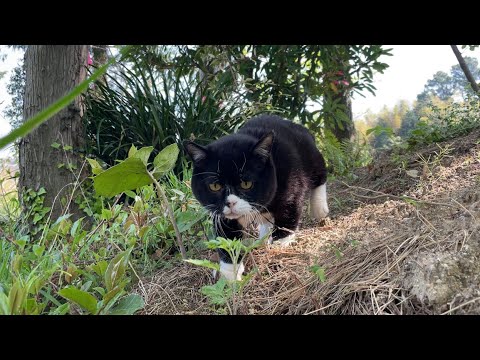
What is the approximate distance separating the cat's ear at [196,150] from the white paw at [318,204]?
752mm

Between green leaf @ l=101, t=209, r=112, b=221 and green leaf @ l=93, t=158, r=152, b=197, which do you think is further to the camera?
green leaf @ l=101, t=209, r=112, b=221

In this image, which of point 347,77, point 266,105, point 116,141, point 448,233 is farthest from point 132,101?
point 448,233

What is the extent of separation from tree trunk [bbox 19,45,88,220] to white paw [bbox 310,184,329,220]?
1485 millimetres

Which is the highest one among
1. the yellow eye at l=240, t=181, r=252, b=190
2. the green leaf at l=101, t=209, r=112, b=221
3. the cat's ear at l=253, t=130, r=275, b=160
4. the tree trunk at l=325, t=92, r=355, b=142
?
the tree trunk at l=325, t=92, r=355, b=142

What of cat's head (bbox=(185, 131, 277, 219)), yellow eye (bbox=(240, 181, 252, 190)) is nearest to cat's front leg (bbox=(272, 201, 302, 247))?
cat's head (bbox=(185, 131, 277, 219))

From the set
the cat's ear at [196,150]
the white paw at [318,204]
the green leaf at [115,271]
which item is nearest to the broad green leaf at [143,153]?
the cat's ear at [196,150]

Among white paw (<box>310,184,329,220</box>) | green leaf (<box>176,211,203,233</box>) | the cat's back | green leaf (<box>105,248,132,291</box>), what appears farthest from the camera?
white paw (<box>310,184,329,220</box>)

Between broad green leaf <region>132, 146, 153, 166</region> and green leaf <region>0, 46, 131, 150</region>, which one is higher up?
broad green leaf <region>132, 146, 153, 166</region>

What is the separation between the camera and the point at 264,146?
1.59 metres

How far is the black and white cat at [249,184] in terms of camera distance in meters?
1.55

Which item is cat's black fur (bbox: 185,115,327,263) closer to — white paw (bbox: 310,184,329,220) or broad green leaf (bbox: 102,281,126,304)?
white paw (bbox: 310,184,329,220)

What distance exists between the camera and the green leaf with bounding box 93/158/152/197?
135 cm

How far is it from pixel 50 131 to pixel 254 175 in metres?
1.80

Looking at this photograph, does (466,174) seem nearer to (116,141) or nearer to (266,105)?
(266,105)
